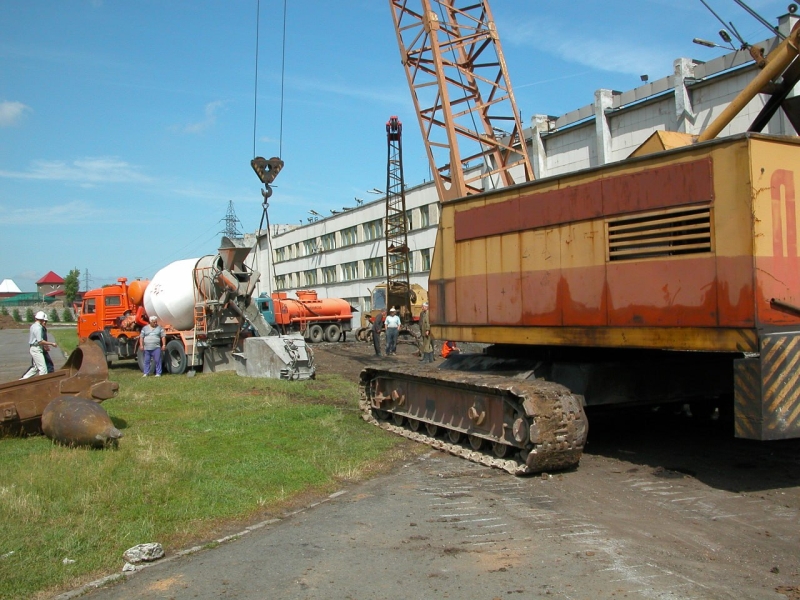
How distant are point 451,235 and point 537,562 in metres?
5.31

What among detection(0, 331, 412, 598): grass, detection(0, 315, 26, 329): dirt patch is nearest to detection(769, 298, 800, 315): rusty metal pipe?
detection(0, 331, 412, 598): grass

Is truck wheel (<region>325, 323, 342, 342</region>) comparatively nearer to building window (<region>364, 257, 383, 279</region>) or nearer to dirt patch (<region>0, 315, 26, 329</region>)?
building window (<region>364, 257, 383, 279</region>)

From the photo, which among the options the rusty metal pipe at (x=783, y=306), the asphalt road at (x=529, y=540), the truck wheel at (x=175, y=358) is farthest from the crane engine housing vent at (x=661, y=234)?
the truck wheel at (x=175, y=358)

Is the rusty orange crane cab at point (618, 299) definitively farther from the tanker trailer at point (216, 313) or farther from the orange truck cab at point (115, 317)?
the orange truck cab at point (115, 317)

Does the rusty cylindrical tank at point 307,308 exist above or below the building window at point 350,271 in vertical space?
below

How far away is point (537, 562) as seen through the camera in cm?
480

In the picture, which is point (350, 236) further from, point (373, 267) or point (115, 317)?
point (115, 317)

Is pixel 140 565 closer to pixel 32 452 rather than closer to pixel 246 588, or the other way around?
pixel 246 588

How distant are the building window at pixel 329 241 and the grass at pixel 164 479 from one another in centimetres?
4528

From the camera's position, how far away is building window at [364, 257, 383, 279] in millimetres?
50188

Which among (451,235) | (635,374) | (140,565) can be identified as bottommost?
(140,565)

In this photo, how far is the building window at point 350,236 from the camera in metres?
53.6

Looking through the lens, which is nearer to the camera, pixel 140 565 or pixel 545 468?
pixel 140 565

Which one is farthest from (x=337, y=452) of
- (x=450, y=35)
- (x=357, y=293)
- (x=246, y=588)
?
(x=357, y=293)
